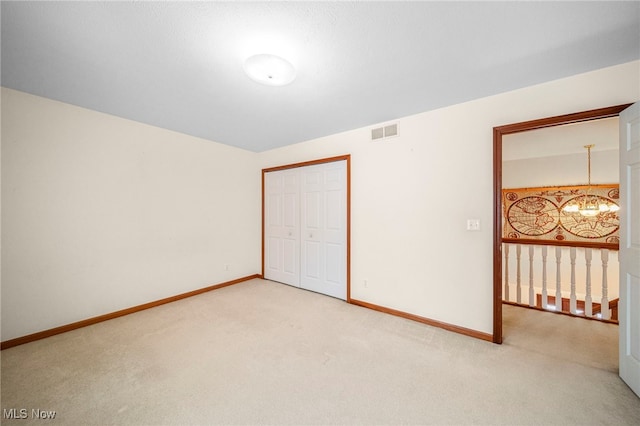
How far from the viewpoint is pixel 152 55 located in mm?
1741

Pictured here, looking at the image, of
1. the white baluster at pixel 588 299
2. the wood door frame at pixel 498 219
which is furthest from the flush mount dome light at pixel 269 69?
the white baluster at pixel 588 299

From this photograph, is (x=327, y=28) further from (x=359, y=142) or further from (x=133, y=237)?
(x=133, y=237)

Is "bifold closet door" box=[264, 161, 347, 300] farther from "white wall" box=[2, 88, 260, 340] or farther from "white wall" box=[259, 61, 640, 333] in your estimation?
"white wall" box=[2, 88, 260, 340]

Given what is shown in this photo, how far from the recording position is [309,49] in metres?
1.67

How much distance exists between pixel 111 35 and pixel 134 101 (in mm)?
1099

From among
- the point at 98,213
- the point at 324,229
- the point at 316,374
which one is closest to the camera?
the point at 316,374

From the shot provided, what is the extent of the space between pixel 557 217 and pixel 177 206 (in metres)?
7.04

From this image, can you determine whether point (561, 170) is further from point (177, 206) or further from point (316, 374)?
point (177, 206)

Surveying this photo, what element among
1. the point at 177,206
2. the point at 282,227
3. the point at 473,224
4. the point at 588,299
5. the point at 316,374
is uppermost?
the point at 177,206

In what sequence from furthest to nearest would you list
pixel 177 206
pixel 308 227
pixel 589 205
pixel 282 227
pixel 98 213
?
pixel 589 205
pixel 282 227
pixel 308 227
pixel 177 206
pixel 98 213

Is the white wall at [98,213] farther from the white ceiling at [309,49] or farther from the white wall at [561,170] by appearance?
the white wall at [561,170]

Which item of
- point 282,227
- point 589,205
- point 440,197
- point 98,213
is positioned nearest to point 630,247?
point 440,197

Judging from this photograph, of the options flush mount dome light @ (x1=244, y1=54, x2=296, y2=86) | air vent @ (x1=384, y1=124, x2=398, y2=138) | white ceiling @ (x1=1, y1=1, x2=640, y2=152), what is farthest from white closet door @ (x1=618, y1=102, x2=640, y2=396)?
flush mount dome light @ (x1=244, y1=54, x2=296, y2=86)

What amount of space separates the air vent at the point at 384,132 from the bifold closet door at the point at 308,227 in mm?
592
